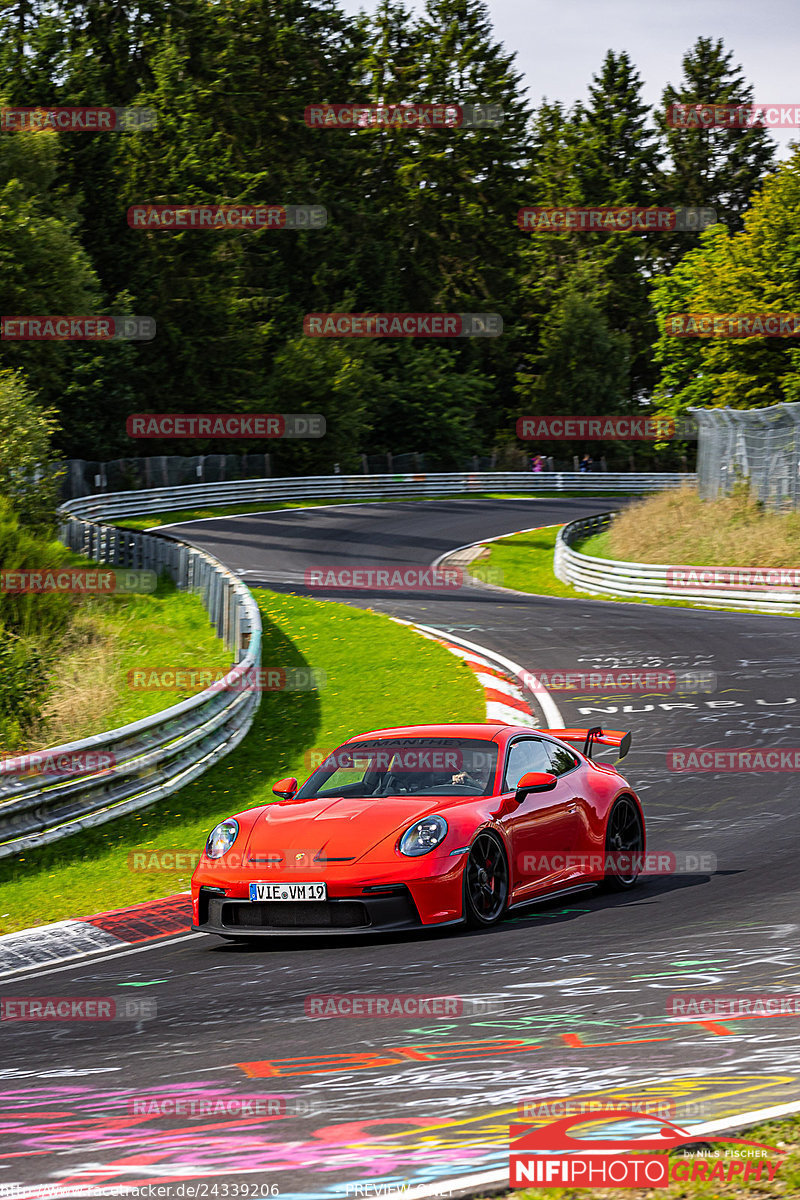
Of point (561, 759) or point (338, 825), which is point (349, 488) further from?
point (338, 825)

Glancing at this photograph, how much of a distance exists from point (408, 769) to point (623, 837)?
1831 mm

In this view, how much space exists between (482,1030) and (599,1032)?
52 cm

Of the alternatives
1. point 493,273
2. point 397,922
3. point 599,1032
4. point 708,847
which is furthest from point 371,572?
point 493,273

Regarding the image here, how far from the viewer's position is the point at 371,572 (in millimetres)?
35812

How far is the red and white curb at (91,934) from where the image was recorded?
892 cm

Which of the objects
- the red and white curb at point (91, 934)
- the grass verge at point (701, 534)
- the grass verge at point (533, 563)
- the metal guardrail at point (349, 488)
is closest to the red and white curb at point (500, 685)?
the red and white curb at point (91, 934)

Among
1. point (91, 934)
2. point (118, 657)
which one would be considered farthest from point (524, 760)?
point (118, 657)

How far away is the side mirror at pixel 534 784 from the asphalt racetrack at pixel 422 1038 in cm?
76

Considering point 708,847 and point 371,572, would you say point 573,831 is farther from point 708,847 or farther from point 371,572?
point 371,572

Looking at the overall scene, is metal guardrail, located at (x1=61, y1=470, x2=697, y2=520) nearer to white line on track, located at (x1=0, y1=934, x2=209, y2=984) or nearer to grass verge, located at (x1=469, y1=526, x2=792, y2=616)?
grass verge, located at (x1=469, y1=526, x2=792, y2=616)

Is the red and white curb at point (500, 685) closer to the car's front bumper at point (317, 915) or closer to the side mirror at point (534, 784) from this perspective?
the side mirror at point (534, 784)

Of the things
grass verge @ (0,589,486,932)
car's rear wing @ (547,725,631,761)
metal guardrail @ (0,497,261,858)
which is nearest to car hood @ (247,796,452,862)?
car's rear wing @ (547,725,631,761)

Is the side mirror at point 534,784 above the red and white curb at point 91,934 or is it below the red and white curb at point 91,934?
above

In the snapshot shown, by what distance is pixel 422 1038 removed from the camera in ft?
20.0
